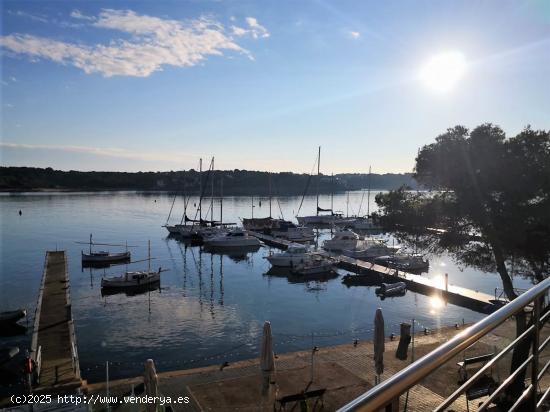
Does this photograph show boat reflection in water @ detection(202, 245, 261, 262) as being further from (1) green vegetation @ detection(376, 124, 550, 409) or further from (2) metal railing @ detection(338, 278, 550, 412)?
(2) metal railing @ detection(338, 278, 550, 412)

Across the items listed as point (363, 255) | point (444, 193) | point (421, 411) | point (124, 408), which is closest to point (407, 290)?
point (363, 255)

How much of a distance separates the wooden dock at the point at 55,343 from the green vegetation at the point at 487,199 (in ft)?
45.8

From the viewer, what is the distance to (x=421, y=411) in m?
12.9

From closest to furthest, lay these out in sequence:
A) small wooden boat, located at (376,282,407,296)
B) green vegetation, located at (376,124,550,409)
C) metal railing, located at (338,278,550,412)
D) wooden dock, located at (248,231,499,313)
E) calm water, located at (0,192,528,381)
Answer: metal railing, located at (338,278,550,412) → green vegetation, located at (376,124,550,409) → calm water, located at (0,192,528,381) → wooden dock, located at (248,231,499,313) → small wooden boat, located at (376,282,407,296)

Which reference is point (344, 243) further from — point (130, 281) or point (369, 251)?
point (130, 281)

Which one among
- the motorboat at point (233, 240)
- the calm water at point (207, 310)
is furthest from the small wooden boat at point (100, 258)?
the motorboat at point (233, 240)

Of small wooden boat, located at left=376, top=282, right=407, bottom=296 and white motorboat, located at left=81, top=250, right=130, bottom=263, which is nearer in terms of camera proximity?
small wooden boat, located at left=376, top=282, right=407, bottom=296

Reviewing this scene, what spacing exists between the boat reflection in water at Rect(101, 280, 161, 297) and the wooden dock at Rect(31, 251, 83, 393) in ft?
12.4

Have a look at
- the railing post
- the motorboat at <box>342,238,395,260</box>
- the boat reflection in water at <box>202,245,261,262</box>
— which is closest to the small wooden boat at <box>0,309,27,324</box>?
Result: the railing post

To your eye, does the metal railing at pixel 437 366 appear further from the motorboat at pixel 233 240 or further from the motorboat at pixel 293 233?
the motorboat at pixel 293 233

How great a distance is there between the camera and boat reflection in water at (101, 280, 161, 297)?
3666 centimetres

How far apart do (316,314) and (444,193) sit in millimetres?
16945

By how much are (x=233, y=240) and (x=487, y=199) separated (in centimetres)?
4636

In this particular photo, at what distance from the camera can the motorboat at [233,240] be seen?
59969 mm
